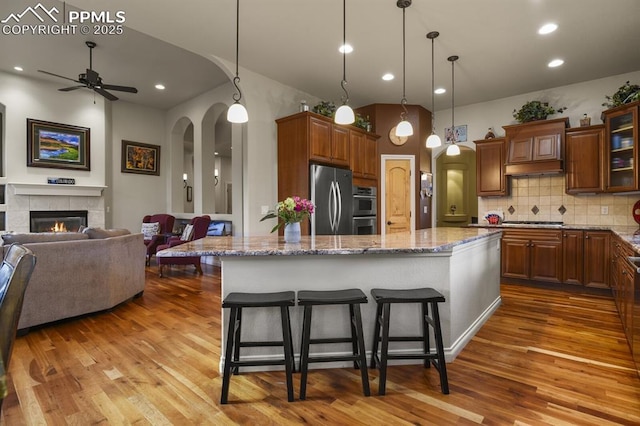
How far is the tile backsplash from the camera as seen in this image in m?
4.55

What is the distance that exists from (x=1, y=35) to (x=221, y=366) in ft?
17.4

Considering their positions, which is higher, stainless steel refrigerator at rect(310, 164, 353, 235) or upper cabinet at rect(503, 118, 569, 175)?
upper cabinet at rect(503, 118, 569, 175)

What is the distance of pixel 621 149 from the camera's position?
13.5 ft

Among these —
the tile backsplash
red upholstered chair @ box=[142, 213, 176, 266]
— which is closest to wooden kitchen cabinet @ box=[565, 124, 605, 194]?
the tile backsplash

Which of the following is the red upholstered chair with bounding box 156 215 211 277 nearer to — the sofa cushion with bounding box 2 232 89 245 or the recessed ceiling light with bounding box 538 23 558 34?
the sofa cushion with bounding box 2 232 89 245

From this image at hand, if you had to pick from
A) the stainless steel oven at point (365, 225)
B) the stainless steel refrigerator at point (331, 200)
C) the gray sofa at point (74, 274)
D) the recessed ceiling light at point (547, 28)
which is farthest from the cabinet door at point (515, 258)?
the gray sofa at point (74, 274)

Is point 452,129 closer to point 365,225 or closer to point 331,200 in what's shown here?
point 365,225

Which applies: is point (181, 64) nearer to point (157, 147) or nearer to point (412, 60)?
point (157, 147)

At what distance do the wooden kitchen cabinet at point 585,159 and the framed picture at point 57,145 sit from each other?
27.5 ft

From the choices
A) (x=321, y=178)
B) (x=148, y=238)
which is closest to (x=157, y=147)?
(x=148, y=238)

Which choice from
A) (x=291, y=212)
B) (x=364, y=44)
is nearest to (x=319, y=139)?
(x=364, y=44)

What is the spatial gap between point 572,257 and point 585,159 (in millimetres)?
1373

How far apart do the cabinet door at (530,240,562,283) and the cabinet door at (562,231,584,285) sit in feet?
0.18

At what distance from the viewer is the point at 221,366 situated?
223 cm
